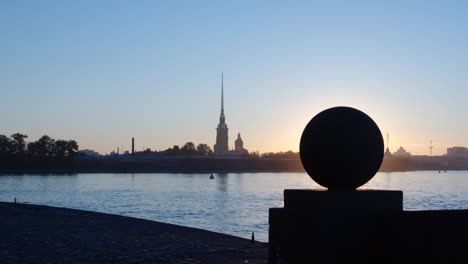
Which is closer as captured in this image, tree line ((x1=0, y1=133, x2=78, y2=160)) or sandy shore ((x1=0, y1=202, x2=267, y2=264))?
sandy shore ((x1=0, y1=202, x2=267, y2=264))

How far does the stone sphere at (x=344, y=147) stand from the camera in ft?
28.9

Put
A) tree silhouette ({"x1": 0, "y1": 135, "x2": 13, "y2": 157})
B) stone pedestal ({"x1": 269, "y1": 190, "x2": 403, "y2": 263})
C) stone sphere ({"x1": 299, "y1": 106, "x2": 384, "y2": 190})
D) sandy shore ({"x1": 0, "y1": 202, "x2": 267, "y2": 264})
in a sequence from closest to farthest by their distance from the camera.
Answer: stone pedestal ({"x1": 269, "y1": 190, "x2": 403, "y2": 263}), stone sphere ({"x1": 299, "y1": 106, "x2": 384, "y2": 190}), sandy shore ({"x1": 0, "y1": 202, "x2": 267, "y2": 264}), tree silhouette ({"x1": 0, "y1": 135, "x2": 13, "y2": 157})

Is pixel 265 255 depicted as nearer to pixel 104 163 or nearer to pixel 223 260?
pixel 223 260

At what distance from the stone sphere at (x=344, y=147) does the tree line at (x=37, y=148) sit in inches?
5593

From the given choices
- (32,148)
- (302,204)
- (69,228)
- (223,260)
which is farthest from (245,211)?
(32,148)

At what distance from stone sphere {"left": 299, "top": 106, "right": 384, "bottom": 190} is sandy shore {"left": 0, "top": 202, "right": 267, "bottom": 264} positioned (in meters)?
3.01

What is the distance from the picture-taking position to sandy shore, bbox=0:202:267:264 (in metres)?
11.9

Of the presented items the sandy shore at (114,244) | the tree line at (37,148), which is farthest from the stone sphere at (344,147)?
the tree line at (37,148)

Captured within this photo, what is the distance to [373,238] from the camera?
850 centimetres

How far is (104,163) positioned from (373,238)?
15940 centimetres

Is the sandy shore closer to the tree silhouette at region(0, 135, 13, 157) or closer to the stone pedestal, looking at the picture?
the stone pedestal

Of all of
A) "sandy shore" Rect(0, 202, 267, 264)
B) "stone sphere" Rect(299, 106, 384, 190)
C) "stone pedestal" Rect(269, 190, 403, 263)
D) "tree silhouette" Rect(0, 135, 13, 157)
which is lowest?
"sandy shore" Rect(0, 202, 267, 264)

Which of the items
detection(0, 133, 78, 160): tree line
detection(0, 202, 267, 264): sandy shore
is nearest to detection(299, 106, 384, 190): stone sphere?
detection(0, 202, 267, 264): sandy shore

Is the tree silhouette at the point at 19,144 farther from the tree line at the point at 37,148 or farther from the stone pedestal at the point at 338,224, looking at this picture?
the stone pedestal at the point at 338,224
